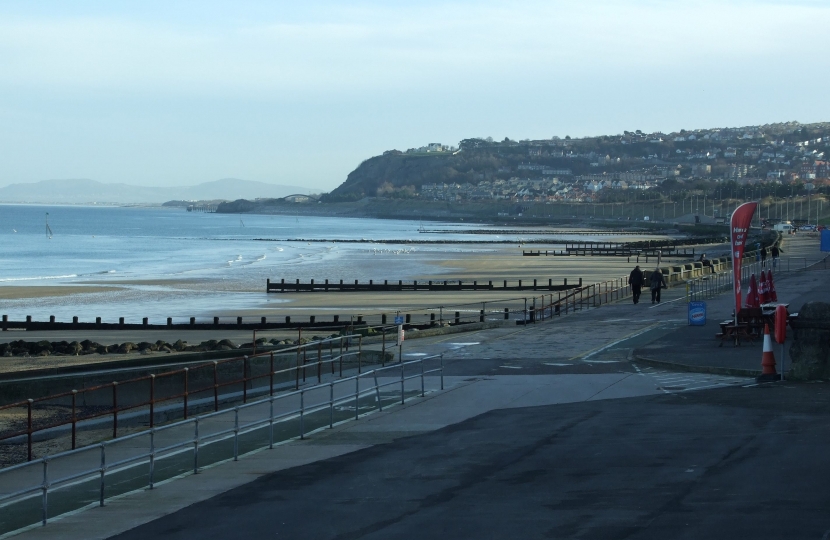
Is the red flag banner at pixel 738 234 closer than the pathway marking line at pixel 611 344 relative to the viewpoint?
Yes

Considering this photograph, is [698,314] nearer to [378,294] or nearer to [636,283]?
[636,283]

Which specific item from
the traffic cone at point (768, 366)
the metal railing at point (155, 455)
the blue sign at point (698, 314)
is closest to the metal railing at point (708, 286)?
the blue sign at point (698, 314)

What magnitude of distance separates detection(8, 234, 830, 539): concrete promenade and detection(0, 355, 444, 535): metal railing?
0.36 meters

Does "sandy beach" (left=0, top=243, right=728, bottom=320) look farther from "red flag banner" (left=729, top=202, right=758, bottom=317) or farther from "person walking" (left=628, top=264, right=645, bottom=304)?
"red flag banner" (left=729, top=202, right=758, bottom=317)

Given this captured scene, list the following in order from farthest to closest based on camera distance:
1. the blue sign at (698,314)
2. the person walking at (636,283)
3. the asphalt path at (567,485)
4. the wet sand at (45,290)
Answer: the wet sand at (45,290) < the person walking at (636,283) < the blue sign at (698,314) < the asphalt path at (567,485)

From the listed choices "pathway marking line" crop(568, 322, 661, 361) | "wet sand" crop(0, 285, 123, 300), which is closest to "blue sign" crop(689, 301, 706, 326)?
"pathway marking line" crop(568, 322, 661, 361)

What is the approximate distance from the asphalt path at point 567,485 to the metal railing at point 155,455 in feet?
4.17

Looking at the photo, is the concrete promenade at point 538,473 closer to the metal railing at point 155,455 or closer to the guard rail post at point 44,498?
the guard rail post at point 44,498

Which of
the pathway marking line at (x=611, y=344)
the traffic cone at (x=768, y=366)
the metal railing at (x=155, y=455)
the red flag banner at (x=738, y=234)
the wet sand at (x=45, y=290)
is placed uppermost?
the red flag banner at (x=738, y=234)

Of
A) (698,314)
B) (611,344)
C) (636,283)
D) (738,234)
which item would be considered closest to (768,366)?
(738,234)

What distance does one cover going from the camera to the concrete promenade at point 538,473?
9.45 meters

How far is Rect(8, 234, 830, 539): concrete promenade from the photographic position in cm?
945

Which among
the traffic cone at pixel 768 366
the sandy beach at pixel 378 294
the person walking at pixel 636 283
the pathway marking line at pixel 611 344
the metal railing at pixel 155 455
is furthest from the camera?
the sandy beach at pixel 378 294

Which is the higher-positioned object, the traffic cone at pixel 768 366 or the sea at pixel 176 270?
the traffic cone at pixel 768 366
